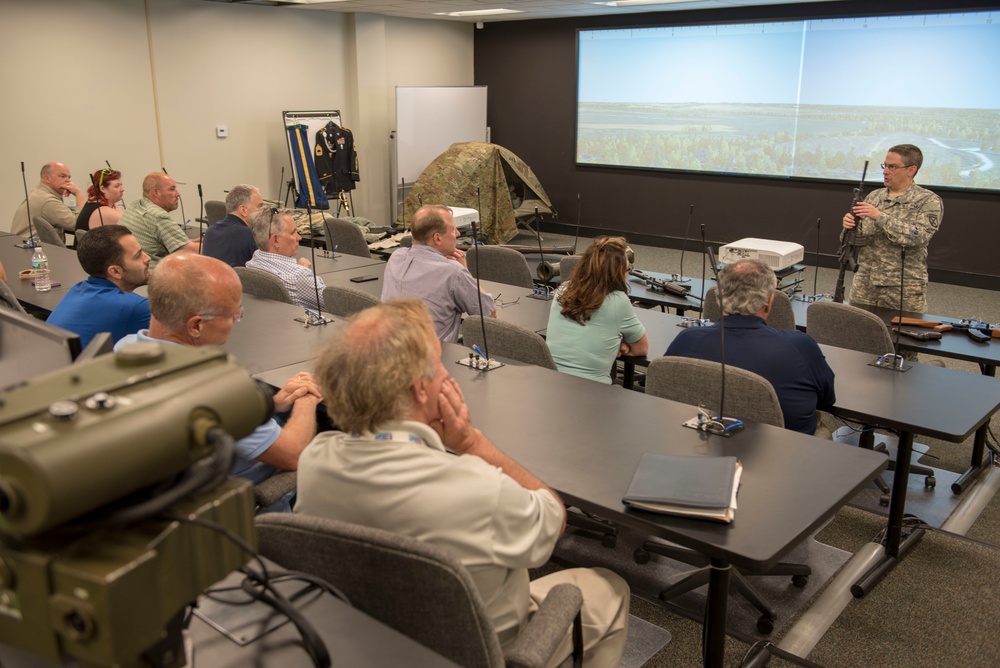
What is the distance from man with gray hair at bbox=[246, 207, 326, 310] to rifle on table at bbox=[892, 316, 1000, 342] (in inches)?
109

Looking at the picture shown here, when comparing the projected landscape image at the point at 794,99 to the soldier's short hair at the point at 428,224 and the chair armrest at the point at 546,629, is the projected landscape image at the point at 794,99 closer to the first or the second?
the soldier's short hair at the point at 428,224

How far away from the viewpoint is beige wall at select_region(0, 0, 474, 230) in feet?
24.0

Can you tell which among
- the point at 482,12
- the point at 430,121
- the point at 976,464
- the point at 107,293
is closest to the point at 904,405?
the point at 976,464

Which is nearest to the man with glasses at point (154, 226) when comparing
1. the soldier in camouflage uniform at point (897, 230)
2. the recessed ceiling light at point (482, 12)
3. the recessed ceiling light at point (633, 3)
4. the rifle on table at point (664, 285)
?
the rifle on table at point (664, 285)

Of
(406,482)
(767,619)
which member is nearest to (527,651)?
(406,482)

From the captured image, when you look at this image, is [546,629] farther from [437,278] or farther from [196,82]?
[196,82]

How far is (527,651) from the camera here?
A: 1476mm

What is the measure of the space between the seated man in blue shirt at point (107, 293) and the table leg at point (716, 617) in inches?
86.6

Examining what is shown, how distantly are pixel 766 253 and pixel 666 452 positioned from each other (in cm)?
357

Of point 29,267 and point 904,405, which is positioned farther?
point 29,267

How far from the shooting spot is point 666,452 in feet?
7.10

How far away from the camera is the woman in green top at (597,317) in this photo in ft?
10.4

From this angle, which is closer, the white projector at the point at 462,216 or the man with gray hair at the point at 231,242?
the man with gray hair at the point at 231,242

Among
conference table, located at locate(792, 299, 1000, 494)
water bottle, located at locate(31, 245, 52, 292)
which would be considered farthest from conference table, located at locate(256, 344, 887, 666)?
water bottle, located at locate(31, 245, 52, 292)
